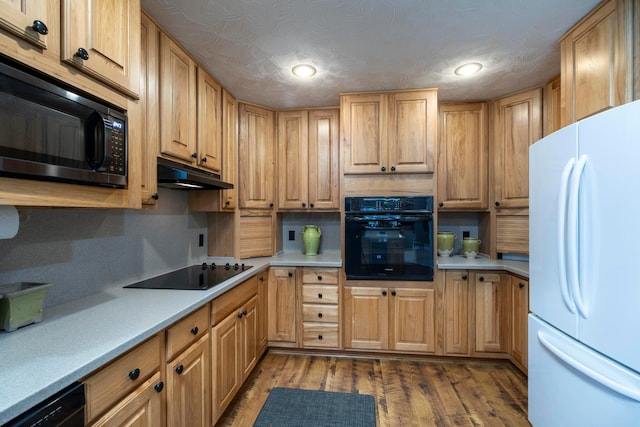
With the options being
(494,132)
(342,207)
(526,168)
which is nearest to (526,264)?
(526,168)

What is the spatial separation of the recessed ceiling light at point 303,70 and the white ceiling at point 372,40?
5 cm

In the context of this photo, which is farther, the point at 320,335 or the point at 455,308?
the point at 320,335

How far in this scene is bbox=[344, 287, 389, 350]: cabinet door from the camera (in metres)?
2.54

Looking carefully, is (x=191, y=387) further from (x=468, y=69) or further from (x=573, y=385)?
(x=468, y=69)

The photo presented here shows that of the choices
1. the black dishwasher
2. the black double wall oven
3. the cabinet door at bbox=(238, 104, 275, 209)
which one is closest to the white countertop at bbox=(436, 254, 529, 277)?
the black double wall oven

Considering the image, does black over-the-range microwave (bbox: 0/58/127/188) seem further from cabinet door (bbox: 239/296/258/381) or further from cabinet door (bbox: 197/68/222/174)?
cabinet door (bbox: 239/296/258/381)

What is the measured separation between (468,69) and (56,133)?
8.11 feet

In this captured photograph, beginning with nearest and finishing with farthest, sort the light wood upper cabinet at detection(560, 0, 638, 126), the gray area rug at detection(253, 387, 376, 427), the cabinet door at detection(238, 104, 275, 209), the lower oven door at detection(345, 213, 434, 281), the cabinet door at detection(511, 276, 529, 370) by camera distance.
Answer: the light wood upper cabinet at detection(560, 0, 638, 126), the gray area rug at detection(253, 387, 376, 427), the cabinet door at detection(511, 276, 529, 370), the lower oven door at detection(345, 213, 434, 281), the cabinet door at detection(238, 104, 275, 209)

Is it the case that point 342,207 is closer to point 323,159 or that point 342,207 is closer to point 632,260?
point 323,159

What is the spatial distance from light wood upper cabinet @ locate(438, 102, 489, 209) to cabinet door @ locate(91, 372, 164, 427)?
261 cm

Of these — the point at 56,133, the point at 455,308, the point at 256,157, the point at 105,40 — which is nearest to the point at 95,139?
the point at 56,133

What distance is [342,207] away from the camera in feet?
8.55

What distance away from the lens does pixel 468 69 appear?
216cm

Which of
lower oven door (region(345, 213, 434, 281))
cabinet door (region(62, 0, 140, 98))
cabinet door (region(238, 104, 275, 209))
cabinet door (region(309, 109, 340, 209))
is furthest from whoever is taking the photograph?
cabinet door (region(309, 109, 340, 209))
